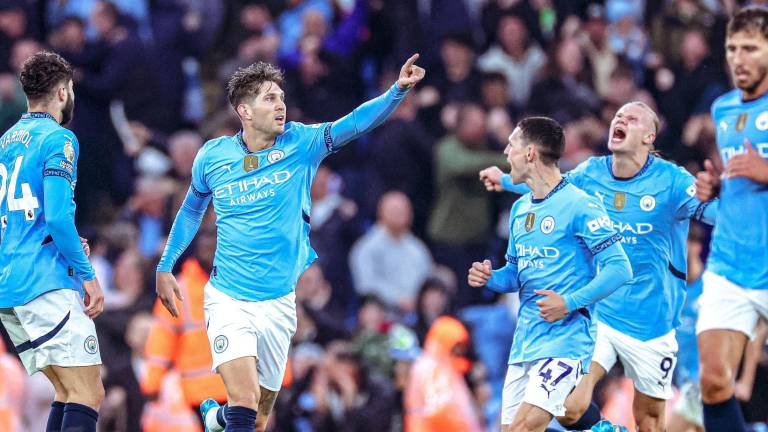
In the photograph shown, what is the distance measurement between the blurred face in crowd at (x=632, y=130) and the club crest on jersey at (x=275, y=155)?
2.28 meters

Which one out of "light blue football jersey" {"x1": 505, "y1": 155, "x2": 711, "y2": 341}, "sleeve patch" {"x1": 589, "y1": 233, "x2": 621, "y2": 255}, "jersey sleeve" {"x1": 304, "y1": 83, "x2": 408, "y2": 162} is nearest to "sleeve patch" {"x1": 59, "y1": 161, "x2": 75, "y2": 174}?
"jersey sleeve" {"x1": 304, "y1": 83, "x2": 408, "y2": 162}

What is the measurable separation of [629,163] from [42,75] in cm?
397

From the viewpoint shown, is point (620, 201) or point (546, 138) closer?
point (546, 138)

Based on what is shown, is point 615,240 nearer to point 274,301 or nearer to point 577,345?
point 577,345

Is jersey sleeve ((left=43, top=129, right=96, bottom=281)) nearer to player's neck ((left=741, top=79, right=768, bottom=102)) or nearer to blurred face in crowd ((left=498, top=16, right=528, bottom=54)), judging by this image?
player's neck ((left=741, top=79, right=768, bottom=102))

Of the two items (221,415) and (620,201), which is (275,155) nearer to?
(221,415)

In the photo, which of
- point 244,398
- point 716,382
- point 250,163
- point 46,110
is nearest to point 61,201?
point 46,110

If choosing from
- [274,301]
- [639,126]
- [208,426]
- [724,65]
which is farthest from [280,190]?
[724,65]

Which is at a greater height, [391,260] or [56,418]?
[56,418]

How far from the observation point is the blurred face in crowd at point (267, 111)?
30.8ft

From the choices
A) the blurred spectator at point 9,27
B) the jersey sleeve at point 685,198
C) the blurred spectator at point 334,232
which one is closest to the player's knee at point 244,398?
the jersey sleeve at point 685,198

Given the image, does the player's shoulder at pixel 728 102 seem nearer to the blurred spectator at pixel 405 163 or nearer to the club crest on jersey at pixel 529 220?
the club crest on jersey at pixel 529 220

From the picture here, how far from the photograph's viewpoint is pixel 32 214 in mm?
8891

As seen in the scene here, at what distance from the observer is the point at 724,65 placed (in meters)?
15.7
